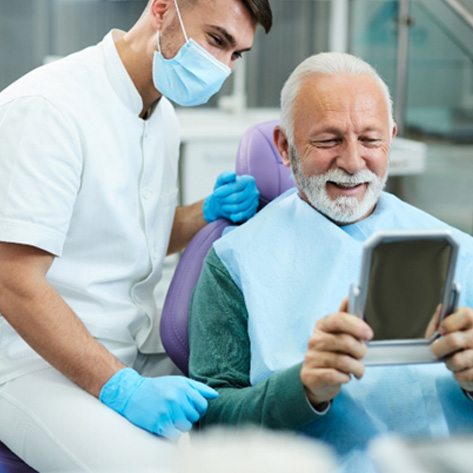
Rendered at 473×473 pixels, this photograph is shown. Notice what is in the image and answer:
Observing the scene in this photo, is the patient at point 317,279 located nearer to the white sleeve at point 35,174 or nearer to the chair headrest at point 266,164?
the chair headrest at point 266,164

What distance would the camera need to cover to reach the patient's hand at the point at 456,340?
1.11 meters

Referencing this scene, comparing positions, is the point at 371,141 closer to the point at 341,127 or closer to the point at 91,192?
the point at 341,127

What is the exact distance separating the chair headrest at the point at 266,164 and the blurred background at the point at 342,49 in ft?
5.35

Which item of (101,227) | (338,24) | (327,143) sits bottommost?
(338,24)

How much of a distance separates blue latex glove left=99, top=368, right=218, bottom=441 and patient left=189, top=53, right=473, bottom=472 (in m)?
0.05

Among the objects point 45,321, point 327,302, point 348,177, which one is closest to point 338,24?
point 348,177

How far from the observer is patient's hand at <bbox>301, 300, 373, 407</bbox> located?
110 cm

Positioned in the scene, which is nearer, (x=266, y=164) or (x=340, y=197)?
(x=340, y=197)

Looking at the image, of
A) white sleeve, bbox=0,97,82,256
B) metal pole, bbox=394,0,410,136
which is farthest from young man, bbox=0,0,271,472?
metal pole, bbox=394,0,410,136

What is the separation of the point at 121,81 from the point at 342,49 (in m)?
2.71

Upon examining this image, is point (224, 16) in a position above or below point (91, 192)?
above

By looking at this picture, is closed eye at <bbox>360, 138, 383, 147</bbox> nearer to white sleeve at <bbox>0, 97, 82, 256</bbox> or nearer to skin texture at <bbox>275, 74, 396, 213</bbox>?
skin texture at <bbox>275, 74, 396, 213</bbox>

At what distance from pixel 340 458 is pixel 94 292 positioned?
2.08 ft

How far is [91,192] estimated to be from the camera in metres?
1.71
